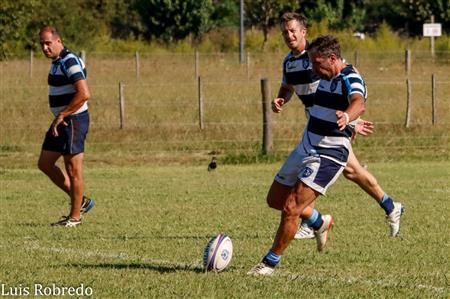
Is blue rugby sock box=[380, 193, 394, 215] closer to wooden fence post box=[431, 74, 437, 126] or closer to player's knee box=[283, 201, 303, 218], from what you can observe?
player's knee box=[283, 201, 303, 218]

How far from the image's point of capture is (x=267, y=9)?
5275 centimetres

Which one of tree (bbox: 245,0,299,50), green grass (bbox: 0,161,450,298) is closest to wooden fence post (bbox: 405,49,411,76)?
green grass (bbox: 0,161,450,298)

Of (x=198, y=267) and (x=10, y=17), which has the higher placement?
(x=10, y=17)

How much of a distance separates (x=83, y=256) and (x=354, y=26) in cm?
5018

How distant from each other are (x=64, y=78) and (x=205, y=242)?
254 cm

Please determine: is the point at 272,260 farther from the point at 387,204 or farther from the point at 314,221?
the point at 387,204

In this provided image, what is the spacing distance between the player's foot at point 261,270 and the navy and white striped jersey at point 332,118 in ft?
2.98

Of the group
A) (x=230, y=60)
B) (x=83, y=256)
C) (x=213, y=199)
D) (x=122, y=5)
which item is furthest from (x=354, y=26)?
(x=83, y=256)

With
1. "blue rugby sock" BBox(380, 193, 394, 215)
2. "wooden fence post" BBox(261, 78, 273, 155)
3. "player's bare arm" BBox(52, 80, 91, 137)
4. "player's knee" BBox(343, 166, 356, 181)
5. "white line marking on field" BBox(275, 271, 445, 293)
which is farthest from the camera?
"wooden fence post" BBox(261, 78, 273, 155)

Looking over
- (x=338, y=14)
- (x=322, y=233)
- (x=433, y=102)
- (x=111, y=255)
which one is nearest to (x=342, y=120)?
(x=322, y=233)

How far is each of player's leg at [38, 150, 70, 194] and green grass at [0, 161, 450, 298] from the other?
46cm

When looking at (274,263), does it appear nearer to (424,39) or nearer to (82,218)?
(82,218)

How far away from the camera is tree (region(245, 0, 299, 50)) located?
172 feet

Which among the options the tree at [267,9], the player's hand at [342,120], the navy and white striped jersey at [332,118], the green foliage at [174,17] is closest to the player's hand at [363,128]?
the navy and white striped jersey at [332,118]
